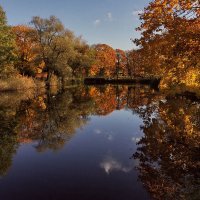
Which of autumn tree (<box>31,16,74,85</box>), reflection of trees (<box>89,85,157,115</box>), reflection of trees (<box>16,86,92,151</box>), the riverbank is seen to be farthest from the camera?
autumn tree (<box>31,16,74,85</box>)

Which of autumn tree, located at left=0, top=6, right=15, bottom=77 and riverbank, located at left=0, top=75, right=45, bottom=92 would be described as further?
autumn tree, located at left=0, top=6, right=15, bottom=77

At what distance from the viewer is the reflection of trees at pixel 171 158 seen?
920 centimetres

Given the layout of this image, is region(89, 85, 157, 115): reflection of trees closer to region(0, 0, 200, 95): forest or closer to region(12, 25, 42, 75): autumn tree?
region(0, 0, 200, 95): forest

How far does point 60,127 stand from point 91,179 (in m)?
9.36

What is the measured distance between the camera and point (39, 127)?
1936cm

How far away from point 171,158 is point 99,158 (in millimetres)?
3276

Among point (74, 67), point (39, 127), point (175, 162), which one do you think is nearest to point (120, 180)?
point (175, 162)

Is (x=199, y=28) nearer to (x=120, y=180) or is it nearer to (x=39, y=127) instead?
(x=120, y=180)

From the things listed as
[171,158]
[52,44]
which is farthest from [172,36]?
[52,44]

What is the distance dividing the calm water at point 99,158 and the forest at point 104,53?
3815 millimetres

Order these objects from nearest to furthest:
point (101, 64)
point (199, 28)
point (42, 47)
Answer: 1. point (199, 28)
2. point (42, 47)
3. point (101, 64)

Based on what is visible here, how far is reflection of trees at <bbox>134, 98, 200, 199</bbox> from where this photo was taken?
30.2ft

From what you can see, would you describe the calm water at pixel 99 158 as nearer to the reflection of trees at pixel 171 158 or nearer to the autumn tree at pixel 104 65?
the reflection of trees at pixel 171 158

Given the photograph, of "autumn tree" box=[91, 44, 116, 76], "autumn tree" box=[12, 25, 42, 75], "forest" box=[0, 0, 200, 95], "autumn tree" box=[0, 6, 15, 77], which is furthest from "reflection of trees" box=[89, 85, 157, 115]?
"autumn tree" box=[91, 44, 116, 76]
